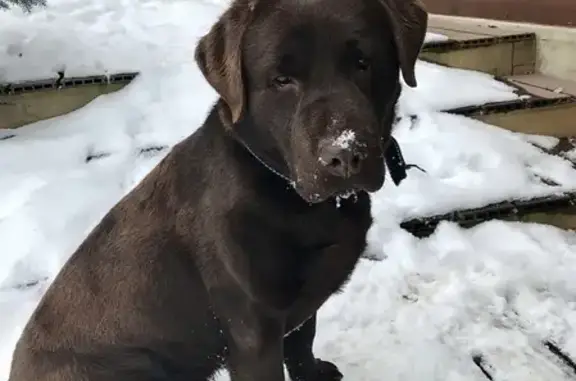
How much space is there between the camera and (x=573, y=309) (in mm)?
2305

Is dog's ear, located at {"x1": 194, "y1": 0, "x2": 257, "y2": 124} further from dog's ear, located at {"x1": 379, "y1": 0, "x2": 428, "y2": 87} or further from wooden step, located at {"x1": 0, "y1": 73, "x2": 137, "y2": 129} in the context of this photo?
wooden step, located at {"x1": 0, "y1": 73, "x2": 137, "y2": 129}

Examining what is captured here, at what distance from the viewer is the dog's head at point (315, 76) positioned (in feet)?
4.69

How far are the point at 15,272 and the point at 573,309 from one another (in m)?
1.75

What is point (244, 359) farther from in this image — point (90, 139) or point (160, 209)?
point (90, 139)

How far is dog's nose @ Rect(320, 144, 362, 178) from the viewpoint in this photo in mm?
1384

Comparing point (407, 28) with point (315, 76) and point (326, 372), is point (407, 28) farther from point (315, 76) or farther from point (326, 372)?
point (326, 372)

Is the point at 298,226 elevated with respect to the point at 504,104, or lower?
elevated

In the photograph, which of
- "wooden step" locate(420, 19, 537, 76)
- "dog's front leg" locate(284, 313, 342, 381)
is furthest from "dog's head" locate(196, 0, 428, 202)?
"wooden step" locate(420, 19, 537, 76)

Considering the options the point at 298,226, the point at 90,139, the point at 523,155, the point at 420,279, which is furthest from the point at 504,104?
the point at 298,226

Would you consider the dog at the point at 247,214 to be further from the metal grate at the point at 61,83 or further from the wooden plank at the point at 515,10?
the wooden plank at the point at 515,10

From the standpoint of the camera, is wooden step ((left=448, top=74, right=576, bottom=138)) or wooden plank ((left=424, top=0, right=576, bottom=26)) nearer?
wooden step ((left=448, top=74, right=576, bottom=138))

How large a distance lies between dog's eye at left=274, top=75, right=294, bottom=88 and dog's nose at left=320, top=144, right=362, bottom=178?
0.16 metres

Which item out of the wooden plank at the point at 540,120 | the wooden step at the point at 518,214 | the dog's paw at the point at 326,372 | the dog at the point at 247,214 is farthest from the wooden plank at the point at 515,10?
the dog at the point at 247,214

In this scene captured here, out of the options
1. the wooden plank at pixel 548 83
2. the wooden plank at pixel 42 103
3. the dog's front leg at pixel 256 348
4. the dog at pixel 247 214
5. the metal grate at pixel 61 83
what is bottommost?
the wooden plank at pixel 548 83
